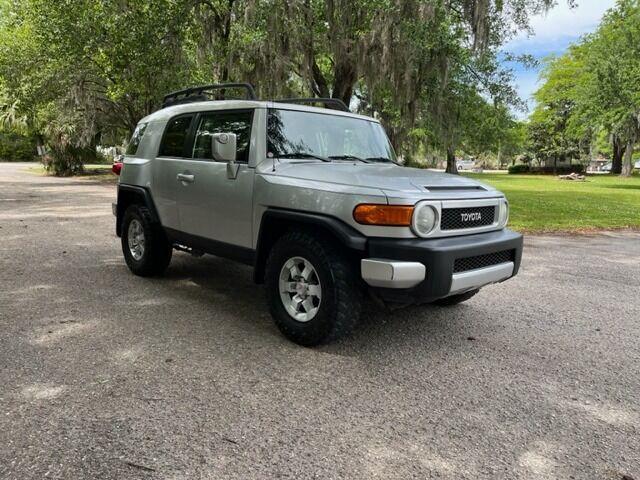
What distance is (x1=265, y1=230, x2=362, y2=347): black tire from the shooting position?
A: 3.54m

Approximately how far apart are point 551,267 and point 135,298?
19.5ft

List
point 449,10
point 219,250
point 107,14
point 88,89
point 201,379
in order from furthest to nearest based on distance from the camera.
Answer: point 88,89 < point 107,14 < point 449,10 < point 219,250 < point 201,379

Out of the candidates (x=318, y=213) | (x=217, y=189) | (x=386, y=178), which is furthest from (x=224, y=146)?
(x=386, y=178)

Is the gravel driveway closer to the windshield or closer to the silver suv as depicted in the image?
the silver suv

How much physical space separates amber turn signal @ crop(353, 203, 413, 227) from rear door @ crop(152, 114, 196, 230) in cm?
226

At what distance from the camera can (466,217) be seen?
3.77 meters

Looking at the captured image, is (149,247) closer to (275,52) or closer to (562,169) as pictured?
(275,52)

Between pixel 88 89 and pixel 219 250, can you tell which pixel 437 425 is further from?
pixel 88 89

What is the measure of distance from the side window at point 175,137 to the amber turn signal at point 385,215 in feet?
8.34

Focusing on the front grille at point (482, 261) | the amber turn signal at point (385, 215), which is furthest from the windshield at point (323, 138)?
the front grille at point (482, 261)

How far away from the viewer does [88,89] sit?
20281 millimetres

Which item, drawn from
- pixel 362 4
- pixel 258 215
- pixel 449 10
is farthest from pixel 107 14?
pixel 258 215

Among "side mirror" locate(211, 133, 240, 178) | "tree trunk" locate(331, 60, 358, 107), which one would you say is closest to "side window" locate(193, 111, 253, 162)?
"side mirror" locate(211, 133, 240, 178)

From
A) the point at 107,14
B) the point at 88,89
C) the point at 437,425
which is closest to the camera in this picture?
the point at 437,425
